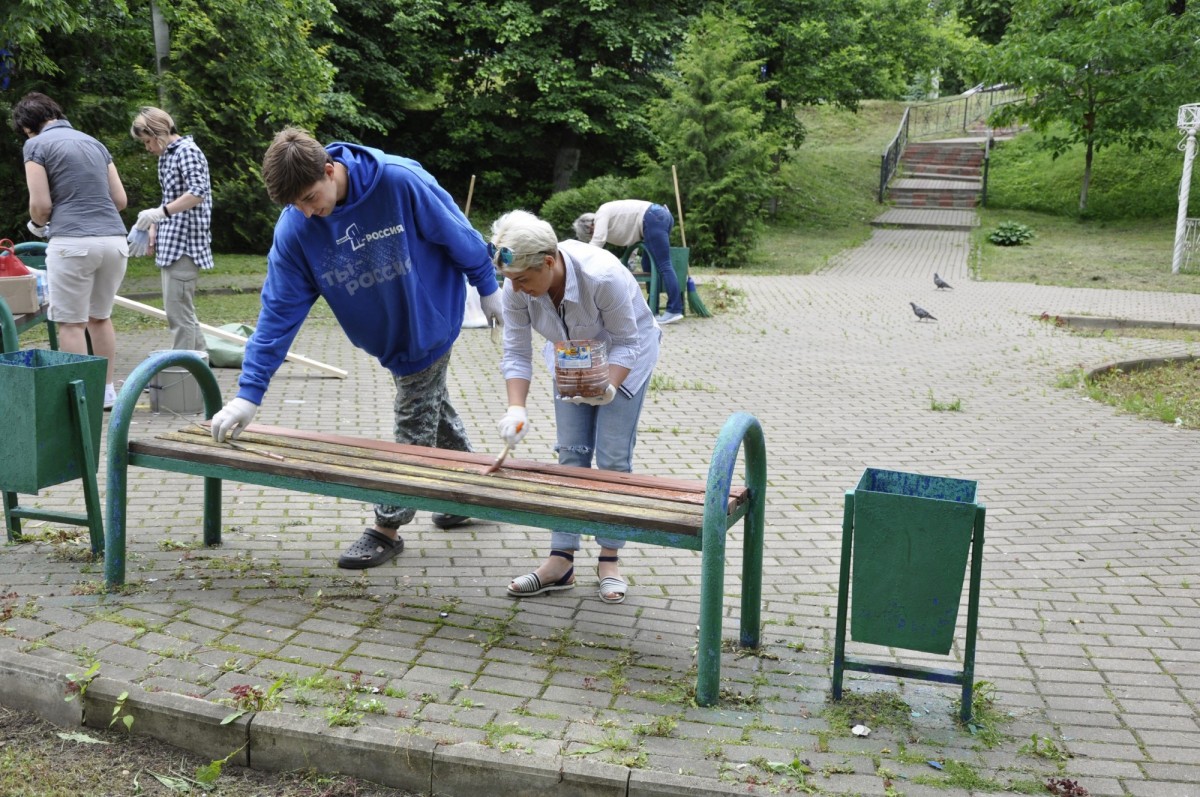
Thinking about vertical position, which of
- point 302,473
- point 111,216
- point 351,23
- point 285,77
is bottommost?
point 302,473

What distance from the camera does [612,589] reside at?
439cm

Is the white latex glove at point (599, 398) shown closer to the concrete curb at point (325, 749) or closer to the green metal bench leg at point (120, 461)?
the concrete curb at point (325, 749)

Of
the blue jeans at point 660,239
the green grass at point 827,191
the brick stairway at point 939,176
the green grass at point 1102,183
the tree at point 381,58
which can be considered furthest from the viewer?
the brick stairway at point 939,176

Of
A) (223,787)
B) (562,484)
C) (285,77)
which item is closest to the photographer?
(223,787)

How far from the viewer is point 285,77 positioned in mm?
18609

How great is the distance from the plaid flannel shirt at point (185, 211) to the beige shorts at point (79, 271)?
43 centimetres

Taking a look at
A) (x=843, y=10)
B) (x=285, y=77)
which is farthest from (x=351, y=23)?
(x=843, y=10)

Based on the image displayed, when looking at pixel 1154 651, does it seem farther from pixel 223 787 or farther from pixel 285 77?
pixel 285 77

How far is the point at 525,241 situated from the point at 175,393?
4.63 m

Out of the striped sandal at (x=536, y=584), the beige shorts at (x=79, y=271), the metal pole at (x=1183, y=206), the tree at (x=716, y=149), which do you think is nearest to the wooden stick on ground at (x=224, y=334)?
the beige shorts at (x=79, y=271)

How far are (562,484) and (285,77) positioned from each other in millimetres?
16597

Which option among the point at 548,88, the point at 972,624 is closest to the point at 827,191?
the point at 548,88

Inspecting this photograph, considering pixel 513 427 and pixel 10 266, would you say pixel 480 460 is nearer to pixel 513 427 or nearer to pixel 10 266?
pixel 513 427

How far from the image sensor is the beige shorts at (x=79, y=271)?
684 cm
